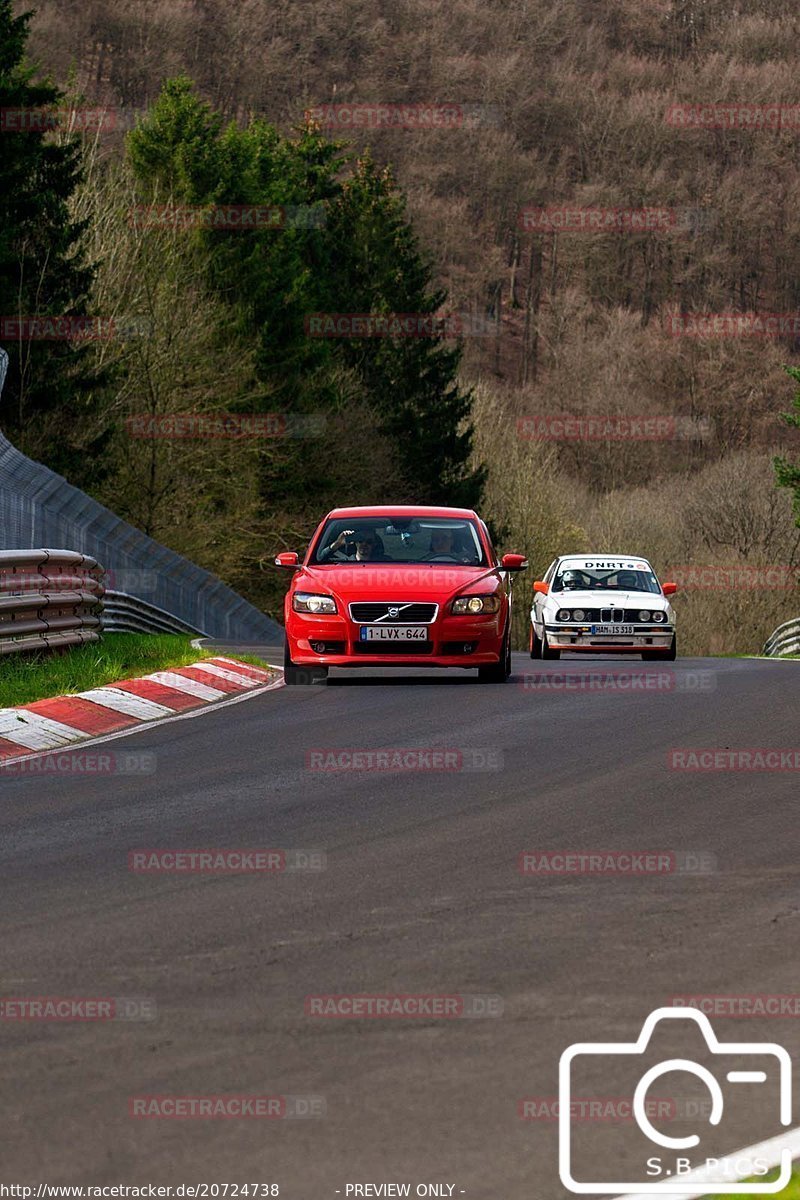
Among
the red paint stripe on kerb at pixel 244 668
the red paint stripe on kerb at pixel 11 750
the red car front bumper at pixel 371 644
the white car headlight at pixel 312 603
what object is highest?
the red paint stripe on kerb at pixel 11 750

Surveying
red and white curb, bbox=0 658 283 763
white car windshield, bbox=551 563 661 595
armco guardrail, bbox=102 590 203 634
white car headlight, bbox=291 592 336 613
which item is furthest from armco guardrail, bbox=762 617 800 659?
red and white curb, bbox=0 658 283 763

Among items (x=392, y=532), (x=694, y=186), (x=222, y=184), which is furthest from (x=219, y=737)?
(x=694, y=186)

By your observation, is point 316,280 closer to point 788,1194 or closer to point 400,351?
point 400,351

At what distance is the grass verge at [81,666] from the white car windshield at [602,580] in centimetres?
783

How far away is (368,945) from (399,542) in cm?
1214

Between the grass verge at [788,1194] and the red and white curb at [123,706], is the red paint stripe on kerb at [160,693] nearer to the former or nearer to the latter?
the red and white curb at [123,706]

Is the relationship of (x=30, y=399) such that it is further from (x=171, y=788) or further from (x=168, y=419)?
(x=171, y=788)

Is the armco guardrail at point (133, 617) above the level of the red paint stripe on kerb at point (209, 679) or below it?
below

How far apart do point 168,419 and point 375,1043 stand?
4552 cm

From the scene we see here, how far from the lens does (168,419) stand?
50.0 m

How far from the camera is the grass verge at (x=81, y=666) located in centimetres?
1398

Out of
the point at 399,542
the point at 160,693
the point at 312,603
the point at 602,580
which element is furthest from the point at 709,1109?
the point at 602,580

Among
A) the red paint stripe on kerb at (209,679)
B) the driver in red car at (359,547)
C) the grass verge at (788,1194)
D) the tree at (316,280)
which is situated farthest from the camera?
the tree at (316,280)

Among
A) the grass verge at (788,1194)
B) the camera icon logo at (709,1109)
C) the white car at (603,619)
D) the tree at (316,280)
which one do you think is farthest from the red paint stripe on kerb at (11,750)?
the tree at (316,280)
